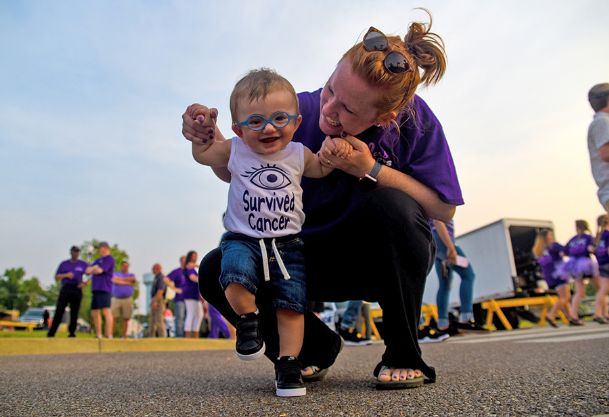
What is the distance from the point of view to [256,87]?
7.47 ft

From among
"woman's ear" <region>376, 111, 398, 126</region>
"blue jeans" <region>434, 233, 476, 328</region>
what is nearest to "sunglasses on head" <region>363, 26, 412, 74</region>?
"woman's ear" <region>376, 111, 398, 126</region>

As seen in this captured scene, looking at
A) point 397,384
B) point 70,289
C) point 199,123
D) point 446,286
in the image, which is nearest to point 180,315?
point 70,289

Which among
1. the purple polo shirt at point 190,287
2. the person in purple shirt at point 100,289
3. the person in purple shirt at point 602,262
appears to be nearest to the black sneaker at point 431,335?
the person in purple shirt at point 602,262

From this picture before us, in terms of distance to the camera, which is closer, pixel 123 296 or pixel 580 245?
pixel 580 245

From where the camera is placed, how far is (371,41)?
2.22 meters

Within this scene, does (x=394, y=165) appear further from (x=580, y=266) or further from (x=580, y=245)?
(x=580, y=245)

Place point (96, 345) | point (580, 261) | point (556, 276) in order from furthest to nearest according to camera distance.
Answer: point (556, 276), point (580, 261), point (96, 345)

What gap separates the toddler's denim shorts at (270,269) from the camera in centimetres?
209

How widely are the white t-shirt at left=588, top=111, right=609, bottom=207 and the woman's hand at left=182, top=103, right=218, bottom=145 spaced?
276 centimetres

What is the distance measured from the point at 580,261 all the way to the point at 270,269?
372 inches

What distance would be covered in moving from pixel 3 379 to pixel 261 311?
176cm

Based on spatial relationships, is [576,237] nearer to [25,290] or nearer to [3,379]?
[3,379]

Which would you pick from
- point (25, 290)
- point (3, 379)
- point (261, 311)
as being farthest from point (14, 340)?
point (25, 290)

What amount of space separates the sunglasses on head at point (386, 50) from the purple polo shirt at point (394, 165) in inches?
10.6
